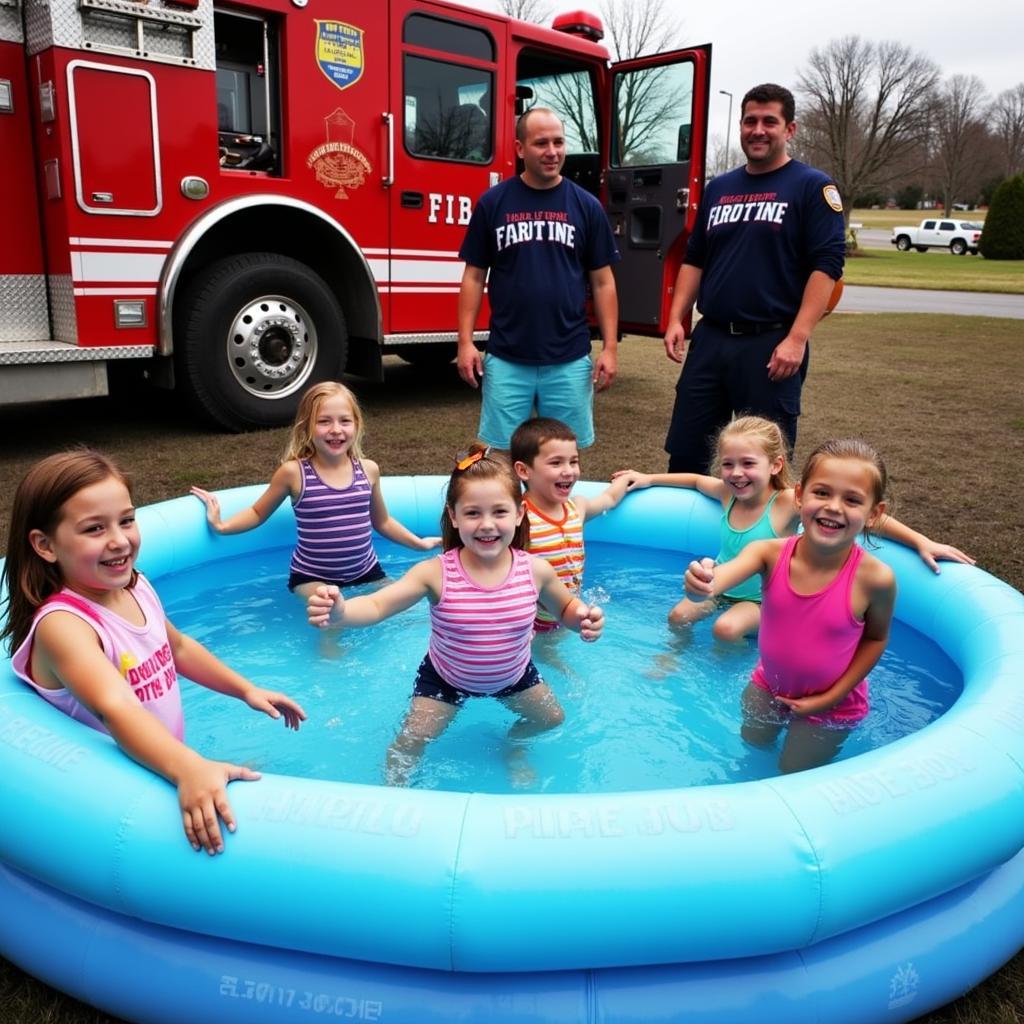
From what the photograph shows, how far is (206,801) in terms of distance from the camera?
1.90 m

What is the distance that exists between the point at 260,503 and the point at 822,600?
2296 mm

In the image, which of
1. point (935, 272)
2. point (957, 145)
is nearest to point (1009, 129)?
point (957, 145)

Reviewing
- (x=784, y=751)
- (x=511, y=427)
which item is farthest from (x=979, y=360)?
(x=784, y=751)

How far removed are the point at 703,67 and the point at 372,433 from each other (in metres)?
3.45

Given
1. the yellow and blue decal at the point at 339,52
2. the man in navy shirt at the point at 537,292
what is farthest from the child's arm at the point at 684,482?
the yellow and blue decal at the point at 339,52

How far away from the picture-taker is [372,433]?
23.2 feet

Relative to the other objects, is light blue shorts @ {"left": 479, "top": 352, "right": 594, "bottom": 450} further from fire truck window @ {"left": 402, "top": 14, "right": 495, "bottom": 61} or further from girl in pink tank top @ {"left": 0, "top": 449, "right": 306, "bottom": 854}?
fire truck window @ {"left": 402, "top": 14, "right": 495, "bottom": 61}

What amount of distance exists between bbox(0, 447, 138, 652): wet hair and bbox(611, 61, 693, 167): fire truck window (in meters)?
6.02

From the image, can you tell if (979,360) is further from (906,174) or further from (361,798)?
(906,174)

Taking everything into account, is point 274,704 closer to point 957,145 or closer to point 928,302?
point 928,302

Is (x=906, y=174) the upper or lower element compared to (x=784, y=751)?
upper

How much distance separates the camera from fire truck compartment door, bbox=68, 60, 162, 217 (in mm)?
5316

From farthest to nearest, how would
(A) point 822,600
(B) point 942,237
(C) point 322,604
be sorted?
(B) point 942,237
(A) point 822,600
(C) point 322,604

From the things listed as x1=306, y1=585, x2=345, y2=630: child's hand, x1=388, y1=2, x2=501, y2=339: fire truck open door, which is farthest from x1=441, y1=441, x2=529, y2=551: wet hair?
x1=388, y1=2, x2=501, y2=339: fire truck open door
